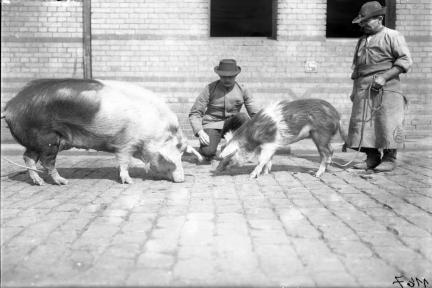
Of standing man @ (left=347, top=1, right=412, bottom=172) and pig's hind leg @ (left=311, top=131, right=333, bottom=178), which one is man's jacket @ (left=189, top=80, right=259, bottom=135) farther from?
standing man @ (left=347, top=1, right=412, bottom=172)

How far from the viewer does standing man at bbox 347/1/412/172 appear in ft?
21.6

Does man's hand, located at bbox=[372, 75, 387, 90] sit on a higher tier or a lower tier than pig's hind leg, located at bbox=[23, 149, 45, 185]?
higher

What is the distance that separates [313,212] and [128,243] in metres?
1.66

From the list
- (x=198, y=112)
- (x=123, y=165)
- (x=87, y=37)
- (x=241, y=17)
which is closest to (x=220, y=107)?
(x=198, y=112)

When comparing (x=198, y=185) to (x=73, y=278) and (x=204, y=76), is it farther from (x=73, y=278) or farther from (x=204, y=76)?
(x=204, y=76)

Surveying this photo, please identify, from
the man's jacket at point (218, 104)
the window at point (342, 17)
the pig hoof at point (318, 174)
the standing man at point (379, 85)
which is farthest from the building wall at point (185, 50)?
the pig hoof at point (318, 174)

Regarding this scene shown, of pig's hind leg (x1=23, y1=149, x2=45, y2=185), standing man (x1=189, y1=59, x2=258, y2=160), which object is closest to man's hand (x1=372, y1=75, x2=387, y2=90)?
standing man (x1=189, y1=59, x2=258, y2=160)

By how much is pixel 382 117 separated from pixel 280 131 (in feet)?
4.51

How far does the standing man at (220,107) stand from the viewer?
23.8 feet

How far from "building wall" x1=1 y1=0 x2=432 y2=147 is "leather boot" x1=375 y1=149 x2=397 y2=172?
126 inches

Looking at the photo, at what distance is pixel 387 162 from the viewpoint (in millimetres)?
6844

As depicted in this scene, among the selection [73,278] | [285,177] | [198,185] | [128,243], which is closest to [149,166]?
[198,185]

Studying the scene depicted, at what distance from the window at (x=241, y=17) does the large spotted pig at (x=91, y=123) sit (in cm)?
622

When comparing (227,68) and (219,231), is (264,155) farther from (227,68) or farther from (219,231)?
(219,231)
